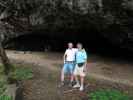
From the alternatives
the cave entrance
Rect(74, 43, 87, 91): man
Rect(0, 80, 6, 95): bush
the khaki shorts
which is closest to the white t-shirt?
Rect(74, 43, 87, 91): man

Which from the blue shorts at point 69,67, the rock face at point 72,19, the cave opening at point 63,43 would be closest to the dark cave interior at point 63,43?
the cave opening at point 63,43

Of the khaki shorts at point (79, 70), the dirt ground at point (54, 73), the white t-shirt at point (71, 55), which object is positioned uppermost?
the white t-shirt at point (71, 55)

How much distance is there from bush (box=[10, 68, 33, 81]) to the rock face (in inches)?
109

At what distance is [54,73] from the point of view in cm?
1478

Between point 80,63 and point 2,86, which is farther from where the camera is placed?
point 2,86

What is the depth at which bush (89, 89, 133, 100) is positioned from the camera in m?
12.0

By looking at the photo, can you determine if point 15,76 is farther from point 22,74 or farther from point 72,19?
point 72,19

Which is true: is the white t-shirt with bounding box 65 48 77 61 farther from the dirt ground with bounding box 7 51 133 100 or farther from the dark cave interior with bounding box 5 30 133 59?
the dark cave interior with bounding box 5 30 133 59

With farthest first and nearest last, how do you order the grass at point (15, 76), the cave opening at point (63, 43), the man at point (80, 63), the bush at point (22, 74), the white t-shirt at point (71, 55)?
the cave opening at point (63, 43) < the bush at point (22, 74) < the white t-shirt at point (71, 55) < the man at point (80, 63) < the grass at point (15, 76)

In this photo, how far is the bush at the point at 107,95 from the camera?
472 inches

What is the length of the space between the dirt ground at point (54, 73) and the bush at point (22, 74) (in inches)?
9.4

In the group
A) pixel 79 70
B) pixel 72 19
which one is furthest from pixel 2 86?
pixel 72 19

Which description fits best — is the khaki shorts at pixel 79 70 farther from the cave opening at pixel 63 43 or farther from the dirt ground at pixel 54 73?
the cave opening at pixel 63 43

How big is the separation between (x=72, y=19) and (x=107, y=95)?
470cm
